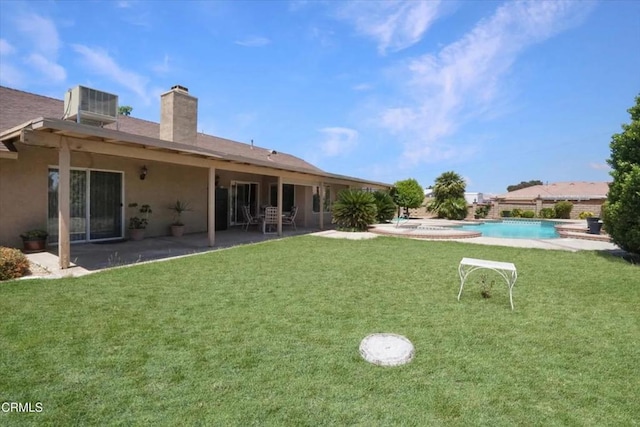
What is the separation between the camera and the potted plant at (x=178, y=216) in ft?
37.6

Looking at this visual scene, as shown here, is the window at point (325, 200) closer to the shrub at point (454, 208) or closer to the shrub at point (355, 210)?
the shrub at point (355, 210)

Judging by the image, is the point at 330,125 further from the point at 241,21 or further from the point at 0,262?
the point at 0,262

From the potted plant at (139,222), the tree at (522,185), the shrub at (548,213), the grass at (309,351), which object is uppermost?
the tree at (522,185)

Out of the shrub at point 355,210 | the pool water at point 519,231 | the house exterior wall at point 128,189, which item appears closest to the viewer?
the house exterior wall at point 128,189

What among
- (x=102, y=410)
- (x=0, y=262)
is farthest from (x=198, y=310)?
(x=0, y=262)

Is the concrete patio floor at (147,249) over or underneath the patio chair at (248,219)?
underneath

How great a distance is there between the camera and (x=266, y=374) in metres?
2.78

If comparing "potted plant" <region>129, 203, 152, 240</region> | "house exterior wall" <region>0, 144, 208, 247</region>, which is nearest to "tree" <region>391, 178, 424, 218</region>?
"house exterior wall" <region>0, 144, 208, 247</region>

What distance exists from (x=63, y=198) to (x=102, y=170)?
3.90 meters

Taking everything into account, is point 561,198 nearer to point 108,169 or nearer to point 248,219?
point 248,219

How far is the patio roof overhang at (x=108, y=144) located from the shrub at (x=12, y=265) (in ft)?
6.40

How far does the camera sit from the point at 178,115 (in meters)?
11.8

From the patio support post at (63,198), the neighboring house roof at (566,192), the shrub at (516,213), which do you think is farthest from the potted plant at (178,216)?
the neighboring house roof at (566,192)

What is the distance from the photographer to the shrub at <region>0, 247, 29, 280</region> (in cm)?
559
